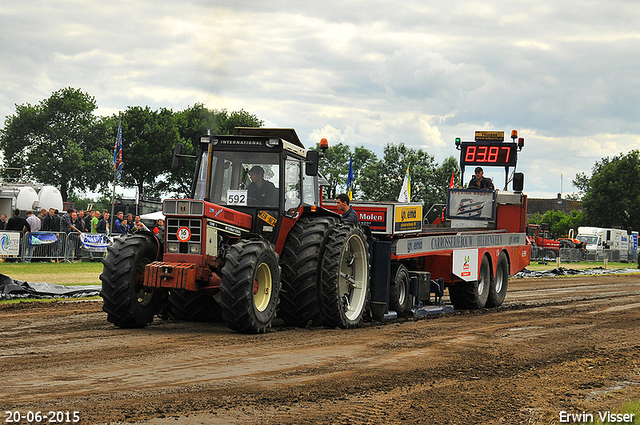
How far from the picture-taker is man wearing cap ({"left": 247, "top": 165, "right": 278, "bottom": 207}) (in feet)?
33.0

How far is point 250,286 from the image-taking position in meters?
8.71

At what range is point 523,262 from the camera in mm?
18078

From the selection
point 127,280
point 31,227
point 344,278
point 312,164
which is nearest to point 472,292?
point 344,278

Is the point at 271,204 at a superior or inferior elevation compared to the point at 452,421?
superior

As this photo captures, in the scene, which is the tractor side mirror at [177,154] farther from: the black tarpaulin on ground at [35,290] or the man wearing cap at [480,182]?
the man wearing cap at [480,182]

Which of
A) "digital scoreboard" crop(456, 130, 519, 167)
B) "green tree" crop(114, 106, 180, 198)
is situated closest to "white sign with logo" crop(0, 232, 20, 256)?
"digital scoreboard" crop(456, 130, 519, 167)

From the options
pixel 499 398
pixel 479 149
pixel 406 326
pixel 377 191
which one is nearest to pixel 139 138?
pixel 377 191

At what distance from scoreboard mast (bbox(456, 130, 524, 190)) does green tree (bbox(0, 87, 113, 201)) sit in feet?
172

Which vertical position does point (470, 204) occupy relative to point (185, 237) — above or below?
above

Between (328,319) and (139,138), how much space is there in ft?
167

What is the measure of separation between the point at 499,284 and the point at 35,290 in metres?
9.96

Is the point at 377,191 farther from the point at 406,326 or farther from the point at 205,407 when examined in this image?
the point at 205,407

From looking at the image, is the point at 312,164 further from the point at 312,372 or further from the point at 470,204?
the point at 470,204

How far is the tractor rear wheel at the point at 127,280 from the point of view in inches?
357
